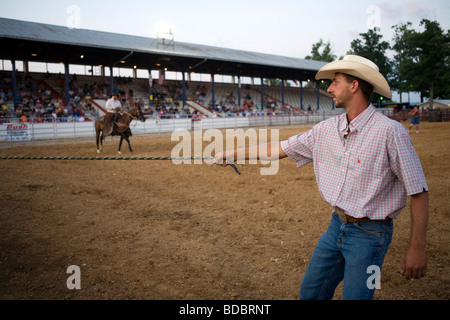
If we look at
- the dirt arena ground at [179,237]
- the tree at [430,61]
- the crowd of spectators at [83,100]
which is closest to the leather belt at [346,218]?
the dirt arena ground at [179,237]

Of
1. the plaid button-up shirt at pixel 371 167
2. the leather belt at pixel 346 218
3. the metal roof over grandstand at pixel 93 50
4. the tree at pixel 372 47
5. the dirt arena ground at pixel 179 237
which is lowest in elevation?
the dirt arena ground at pixel 179 237

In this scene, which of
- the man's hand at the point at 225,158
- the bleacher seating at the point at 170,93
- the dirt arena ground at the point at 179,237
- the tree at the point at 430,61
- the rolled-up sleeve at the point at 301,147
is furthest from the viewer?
the tree at the point at 430,61

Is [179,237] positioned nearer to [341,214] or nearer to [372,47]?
[341,214]

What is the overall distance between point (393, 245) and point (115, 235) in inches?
160

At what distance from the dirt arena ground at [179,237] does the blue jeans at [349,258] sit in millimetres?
1168

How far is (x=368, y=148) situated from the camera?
6.63 feet

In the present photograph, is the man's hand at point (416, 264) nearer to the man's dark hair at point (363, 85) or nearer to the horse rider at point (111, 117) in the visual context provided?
the man's dark hair at point (363, 85)

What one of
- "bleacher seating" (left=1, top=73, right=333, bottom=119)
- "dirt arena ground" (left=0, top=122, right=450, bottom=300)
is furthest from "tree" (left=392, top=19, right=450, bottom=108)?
"dirt arena ground" (left=0, top=122, right=450, bottom=300)

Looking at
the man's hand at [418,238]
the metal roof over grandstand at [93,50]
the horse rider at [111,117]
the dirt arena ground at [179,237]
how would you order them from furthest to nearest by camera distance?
1. the metal roof over grandstand at [93,50]
2. the horse rider at [111,117]
3. the dirt arena ground at [179,237]
4. the man's hand at [418,238]

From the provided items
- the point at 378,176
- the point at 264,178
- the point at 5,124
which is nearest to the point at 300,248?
the point at 378,176

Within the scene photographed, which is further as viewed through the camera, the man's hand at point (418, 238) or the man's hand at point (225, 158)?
the man's hand at point (225, 158)

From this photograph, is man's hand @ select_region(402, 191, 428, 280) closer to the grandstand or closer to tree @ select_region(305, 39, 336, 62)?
the grandstand

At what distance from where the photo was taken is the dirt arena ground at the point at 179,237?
3.46 m

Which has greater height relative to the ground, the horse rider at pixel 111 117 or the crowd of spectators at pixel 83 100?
→ the crowd of spectators at pixel 83 100
